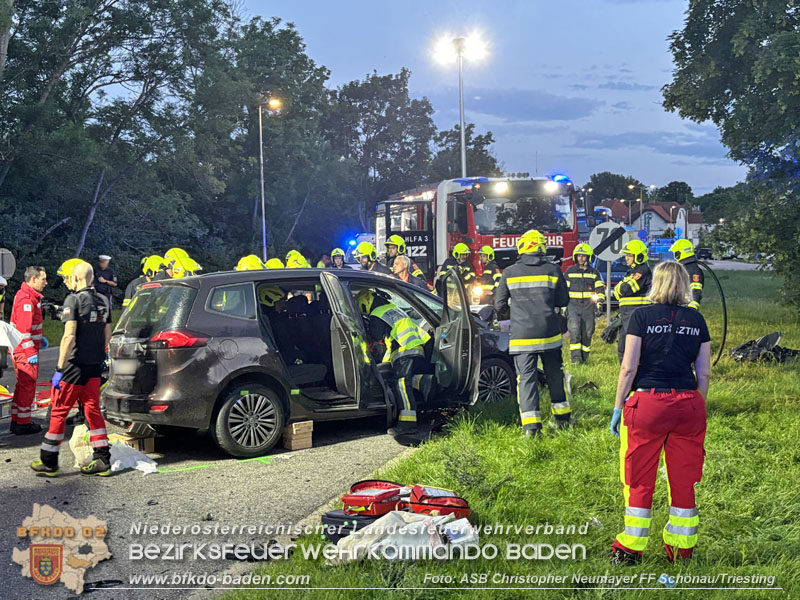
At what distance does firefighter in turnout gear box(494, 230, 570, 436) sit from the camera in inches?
282

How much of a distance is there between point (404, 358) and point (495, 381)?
4.74ft

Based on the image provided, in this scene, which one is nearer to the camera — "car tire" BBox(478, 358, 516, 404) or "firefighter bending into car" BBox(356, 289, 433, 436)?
"firefighter bending into car" BBox(356, 289, 433, 436)

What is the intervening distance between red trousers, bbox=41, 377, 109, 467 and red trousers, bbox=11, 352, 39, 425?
1.76 metres

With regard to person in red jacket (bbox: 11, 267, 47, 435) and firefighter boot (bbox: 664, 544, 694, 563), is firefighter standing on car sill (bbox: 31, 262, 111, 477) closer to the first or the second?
person in red jacket (bbox: 11, 267, 47, 435)

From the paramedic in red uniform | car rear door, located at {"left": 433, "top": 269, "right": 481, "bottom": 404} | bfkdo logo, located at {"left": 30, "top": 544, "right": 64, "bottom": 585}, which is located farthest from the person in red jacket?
the paramedic in red uniform

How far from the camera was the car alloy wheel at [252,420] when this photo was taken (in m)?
7.02

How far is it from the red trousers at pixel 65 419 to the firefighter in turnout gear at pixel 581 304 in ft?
22.5

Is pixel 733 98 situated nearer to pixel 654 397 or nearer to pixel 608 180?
pixel 654 397

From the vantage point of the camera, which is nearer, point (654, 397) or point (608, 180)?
point (654, 397)

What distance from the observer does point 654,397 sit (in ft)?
14.4

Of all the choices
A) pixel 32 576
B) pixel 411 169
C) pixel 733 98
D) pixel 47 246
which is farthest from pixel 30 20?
pixel 411 169

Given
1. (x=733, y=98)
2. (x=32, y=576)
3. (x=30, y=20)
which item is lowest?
(x=32, y=576)

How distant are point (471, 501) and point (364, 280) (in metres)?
3.10

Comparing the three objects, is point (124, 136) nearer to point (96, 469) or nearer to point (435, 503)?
point (96, 469)
